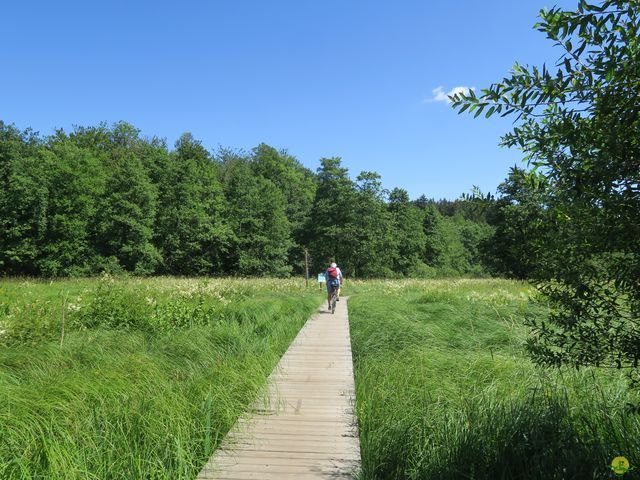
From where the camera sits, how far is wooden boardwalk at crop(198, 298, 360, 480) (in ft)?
10.5

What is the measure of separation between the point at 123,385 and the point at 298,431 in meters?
2.10

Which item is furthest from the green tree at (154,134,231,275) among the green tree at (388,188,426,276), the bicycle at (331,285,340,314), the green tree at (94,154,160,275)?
the bicycle at (331,285,340,314)

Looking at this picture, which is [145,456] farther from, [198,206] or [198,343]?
[198,206]

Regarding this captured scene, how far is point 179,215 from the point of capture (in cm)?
4022

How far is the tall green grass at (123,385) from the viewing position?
3.14 meters

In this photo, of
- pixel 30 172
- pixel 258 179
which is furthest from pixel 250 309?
pixel 258 179

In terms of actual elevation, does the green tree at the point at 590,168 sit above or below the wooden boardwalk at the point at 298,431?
above

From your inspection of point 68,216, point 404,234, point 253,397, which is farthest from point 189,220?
point 253,397

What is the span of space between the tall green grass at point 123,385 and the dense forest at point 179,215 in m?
23.4

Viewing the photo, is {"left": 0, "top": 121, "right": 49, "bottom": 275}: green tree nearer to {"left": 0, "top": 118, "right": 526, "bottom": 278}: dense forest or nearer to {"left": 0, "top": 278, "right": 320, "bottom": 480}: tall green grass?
{"left": 0, "top": 118, "right": 526, "bottom": 278}: dense forest

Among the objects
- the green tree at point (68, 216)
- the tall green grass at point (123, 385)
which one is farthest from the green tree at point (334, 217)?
the tall green grass at point (123, 385)

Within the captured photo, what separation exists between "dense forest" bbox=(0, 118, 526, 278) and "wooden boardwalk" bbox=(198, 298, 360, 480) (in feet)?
86.0

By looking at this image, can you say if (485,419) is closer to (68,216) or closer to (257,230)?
(68,216)

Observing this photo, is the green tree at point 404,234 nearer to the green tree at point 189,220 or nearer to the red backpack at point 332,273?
the green tree at point 189,220
